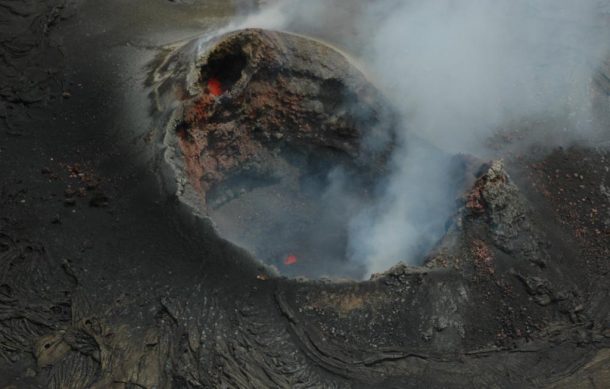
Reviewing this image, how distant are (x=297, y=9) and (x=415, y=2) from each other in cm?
309

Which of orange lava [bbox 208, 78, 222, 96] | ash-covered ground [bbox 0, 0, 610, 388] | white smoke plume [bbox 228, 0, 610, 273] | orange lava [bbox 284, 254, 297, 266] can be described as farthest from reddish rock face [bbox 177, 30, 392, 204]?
orange lava [bbox 284, 254, 297, 266]

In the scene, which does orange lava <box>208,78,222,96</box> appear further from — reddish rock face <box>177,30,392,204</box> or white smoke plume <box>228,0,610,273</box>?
white smoke plume <box>228,0,610,273</box>

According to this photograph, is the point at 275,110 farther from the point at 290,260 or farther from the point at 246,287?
the point at 246,287

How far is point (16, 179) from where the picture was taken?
11805mm

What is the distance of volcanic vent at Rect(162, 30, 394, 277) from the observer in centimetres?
1312

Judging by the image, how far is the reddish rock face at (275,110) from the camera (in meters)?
13.0

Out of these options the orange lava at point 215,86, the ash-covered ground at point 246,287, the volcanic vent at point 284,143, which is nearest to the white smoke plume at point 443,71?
the volcanic vent at point 284,143

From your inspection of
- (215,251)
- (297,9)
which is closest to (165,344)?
(215,251)

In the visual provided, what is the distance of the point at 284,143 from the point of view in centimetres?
1462

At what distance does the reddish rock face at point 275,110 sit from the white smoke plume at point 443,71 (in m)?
0.87

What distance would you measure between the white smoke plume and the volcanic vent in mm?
679

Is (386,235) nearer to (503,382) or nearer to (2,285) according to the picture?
(503,382)

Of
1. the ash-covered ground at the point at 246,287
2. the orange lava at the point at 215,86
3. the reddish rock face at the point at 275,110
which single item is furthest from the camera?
the orange lava at the point at 215,86

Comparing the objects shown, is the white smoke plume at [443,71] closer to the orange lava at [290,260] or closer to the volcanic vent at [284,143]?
the volcanic vent at [284,143]
